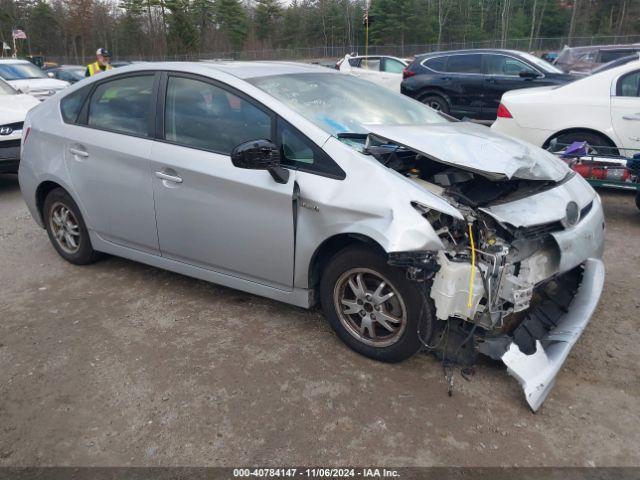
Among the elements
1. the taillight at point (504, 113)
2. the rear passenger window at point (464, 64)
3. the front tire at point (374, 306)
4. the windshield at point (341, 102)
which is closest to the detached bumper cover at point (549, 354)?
the front tire at point (374, 306)

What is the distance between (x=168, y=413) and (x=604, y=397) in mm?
2375

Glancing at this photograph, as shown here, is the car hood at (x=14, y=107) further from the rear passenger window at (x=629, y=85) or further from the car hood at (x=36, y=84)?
the rear passenger window at (x=629, y=85)

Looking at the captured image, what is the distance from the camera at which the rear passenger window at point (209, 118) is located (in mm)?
3488

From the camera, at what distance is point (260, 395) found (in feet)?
9.80

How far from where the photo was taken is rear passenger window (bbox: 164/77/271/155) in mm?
3488

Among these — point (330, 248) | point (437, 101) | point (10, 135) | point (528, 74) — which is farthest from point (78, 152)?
point (437, 101)

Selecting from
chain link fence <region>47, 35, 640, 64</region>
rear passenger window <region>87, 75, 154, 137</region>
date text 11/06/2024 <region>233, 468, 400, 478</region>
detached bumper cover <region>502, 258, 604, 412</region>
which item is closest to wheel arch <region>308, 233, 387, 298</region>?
detached bumper cover <region>502, 258, 604, 412</region>

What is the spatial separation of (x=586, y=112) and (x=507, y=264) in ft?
15.1

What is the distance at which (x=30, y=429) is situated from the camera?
2.77 metres

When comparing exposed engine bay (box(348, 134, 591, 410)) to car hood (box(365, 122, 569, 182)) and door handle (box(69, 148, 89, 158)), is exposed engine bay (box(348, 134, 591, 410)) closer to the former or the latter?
car hood (box(365, 122, 569, 182))

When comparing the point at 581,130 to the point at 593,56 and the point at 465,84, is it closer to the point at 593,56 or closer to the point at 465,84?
the point at 465,84

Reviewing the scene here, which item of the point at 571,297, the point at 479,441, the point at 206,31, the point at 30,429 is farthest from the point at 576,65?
the point at 206,31

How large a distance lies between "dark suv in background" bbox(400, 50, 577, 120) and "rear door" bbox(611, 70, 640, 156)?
13.3 feet

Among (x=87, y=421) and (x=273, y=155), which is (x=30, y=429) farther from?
(x=273, y=155)
